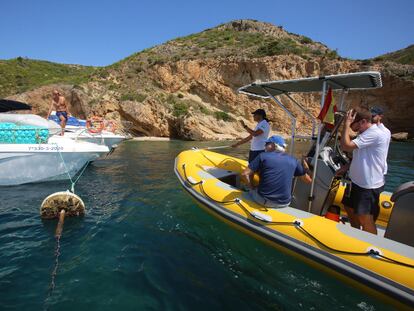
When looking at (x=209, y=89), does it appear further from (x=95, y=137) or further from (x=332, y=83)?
(x=332, y=83)

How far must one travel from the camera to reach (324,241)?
3.54 m

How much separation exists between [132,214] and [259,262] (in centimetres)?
322

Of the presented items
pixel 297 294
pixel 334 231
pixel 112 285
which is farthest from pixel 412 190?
pixel 112 285

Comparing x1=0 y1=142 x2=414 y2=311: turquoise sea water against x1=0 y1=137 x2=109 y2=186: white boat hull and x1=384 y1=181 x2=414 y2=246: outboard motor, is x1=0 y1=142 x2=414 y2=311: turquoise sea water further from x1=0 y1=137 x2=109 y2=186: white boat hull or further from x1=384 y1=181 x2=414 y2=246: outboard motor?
x1=0 y1=137 x2=109 y2=186: white boat hull

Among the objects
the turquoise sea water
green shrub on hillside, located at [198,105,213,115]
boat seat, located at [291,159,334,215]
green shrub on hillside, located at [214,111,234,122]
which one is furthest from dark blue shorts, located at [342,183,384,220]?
green shrub on hillside, located at [214,111,234,122]

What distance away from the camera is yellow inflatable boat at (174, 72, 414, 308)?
120 inches

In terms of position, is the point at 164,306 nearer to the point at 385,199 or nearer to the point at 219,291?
the point at 219,291

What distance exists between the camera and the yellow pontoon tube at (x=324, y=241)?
9.73 feet

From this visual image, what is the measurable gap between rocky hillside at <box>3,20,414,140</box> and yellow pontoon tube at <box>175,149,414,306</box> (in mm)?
25193

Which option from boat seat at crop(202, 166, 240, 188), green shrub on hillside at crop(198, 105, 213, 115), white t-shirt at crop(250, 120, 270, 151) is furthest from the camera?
green shrub on hillside at crop(198, 105, 213, 115)

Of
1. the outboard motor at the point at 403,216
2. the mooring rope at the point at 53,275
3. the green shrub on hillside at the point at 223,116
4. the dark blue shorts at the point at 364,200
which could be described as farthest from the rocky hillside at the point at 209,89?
the outboard motor at the point at 403,216

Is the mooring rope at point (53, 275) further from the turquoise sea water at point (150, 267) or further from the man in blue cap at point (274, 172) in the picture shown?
the man in blue cap at point (274, 172)

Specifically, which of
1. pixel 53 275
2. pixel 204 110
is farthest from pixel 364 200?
pixel 204 110

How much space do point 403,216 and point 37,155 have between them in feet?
28.4
